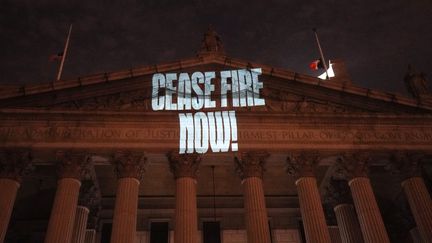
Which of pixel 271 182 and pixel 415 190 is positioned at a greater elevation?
pixel 271 182

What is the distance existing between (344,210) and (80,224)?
15.6 meters

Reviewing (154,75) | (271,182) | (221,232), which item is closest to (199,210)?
(221,232)

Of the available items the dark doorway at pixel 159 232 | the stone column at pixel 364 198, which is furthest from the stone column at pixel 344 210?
the dark doorway at pixel 159 232

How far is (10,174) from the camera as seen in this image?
21359 mm

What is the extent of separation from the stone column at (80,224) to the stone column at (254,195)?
951 centimetres

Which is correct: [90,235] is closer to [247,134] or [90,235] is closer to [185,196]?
[185,196]

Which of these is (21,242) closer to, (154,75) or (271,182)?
(154,75)

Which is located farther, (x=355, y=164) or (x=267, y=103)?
(x=267, y=103)

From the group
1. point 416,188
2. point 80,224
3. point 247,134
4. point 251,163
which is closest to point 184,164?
point 251,163

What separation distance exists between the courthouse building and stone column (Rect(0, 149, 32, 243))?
2.1 inches

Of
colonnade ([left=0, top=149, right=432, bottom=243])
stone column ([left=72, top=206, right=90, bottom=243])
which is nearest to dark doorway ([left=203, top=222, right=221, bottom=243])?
colonnade ([left=0, top=149, right=432, bottom=243])

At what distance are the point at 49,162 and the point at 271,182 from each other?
14.2 m

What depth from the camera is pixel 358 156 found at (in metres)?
23.2

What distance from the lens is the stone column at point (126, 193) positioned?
66.0ft
